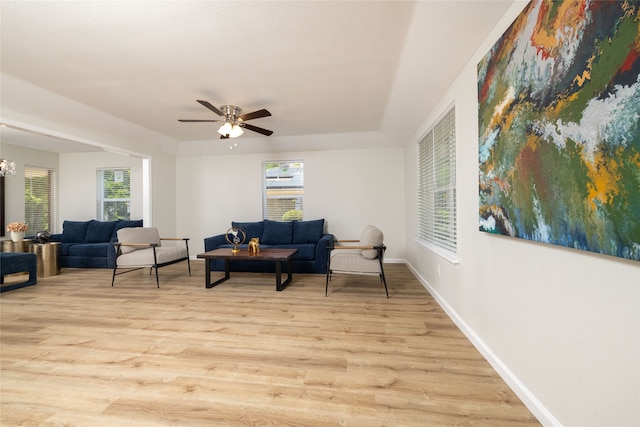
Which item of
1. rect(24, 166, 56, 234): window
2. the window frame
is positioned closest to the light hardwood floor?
the window frame

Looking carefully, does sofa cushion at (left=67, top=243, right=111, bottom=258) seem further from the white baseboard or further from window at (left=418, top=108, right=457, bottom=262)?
the white baseboard

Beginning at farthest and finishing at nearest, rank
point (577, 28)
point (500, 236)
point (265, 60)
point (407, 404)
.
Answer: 1. point (265, 60)
2. point (500, 236)
3. point (407, 404)
4. point (577, 28)

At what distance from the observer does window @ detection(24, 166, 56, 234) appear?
5.85m

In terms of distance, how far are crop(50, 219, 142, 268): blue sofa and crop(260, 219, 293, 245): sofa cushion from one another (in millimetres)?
2843

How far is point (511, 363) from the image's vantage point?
169 cm

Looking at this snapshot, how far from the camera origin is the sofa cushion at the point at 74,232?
573cm

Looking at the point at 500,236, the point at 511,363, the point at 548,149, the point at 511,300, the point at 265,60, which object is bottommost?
the point at 511,363

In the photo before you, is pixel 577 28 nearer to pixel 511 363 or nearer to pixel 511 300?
pixel 511 300

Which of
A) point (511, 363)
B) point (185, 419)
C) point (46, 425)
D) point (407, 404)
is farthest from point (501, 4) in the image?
point (46, 425)

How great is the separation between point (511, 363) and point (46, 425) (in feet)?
8.93

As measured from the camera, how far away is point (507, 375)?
1.71 meters

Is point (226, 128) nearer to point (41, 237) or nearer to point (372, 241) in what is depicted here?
point (372, 241)

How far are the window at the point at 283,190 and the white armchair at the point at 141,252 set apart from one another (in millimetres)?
2090

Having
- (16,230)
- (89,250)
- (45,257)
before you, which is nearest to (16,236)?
(16,230)
